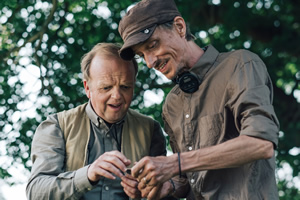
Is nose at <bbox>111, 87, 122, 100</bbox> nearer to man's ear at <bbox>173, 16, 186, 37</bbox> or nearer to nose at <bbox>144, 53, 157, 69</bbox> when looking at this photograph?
nose at <bbox>144, 53, 157, 69</bbox>

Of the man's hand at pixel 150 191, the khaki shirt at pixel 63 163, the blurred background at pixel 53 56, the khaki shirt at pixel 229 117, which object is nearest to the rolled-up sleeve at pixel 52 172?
the khaki shirt at pixel 63 163

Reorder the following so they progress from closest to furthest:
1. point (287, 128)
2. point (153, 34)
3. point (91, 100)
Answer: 1. point (153, 34)
2. point (91, 100)
3. point (287, 128)

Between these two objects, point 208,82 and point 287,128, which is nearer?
point 208,82

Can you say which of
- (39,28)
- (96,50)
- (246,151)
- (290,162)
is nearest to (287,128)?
(290,162)

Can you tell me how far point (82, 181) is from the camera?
9.61ft

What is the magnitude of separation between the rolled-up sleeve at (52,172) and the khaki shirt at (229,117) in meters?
0.66

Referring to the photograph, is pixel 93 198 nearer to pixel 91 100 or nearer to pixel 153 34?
pixel 91 100

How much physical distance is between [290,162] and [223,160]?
19.1ft

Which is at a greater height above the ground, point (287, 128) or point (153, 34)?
point (153, 34)

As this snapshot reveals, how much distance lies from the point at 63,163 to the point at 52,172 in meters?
0.14

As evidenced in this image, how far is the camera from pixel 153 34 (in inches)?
116

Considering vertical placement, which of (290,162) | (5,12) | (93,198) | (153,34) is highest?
(5,12)

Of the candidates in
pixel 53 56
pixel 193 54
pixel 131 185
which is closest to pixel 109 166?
pixel 131 185

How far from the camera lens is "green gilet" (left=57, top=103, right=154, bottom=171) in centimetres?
322
